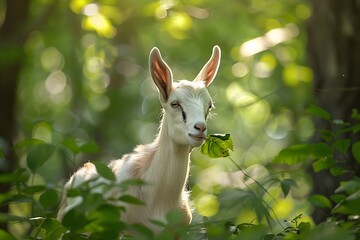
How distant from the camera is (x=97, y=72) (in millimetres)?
23125

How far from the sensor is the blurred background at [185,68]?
10336mm

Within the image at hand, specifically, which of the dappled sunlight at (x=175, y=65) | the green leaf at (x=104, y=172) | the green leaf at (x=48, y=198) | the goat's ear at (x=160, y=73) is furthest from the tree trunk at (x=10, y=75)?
the green leaf at (x=104, y=172)

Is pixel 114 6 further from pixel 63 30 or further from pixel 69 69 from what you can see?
pixel 69 69

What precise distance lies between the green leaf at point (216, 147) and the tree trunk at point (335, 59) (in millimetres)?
3604

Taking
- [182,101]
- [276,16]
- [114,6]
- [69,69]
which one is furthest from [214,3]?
[182,101]

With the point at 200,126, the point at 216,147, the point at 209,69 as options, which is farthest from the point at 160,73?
the point at 216,147

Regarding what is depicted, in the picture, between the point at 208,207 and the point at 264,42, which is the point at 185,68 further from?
the point at 208,207

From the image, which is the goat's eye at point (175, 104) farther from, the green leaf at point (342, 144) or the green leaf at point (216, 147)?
the green leaf at point (342, 144)

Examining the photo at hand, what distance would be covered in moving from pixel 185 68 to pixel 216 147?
16488 millimetres

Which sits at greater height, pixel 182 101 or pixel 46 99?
pixel 46 99

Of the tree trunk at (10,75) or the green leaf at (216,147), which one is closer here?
the green leaf at (216,147)

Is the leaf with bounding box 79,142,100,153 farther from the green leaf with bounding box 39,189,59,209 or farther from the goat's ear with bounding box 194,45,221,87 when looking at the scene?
the goat's ear with bounding box 194,45,221,87

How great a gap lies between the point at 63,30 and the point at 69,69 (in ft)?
7.00

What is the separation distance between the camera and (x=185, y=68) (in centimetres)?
2291
